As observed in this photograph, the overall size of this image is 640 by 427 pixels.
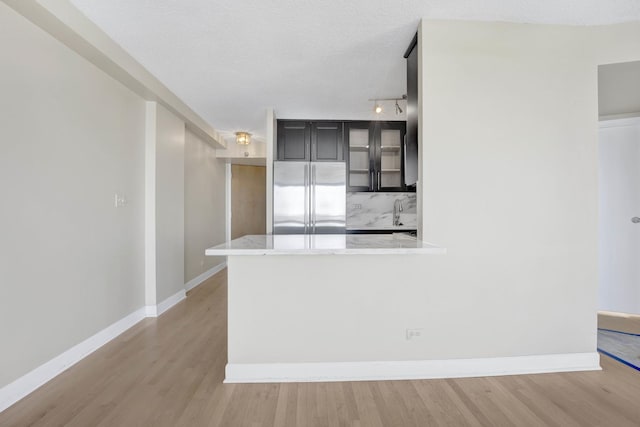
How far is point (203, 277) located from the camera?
507 centimetres

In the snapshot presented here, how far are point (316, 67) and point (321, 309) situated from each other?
6.74 ft

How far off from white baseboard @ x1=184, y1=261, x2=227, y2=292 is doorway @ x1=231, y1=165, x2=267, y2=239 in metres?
0.68

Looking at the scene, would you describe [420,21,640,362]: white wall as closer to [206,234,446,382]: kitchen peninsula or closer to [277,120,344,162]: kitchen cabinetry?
[206,234,446,382]: kitchen peninsula

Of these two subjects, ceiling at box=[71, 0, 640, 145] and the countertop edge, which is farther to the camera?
ceiling at box=[71, 0, 640, 145]

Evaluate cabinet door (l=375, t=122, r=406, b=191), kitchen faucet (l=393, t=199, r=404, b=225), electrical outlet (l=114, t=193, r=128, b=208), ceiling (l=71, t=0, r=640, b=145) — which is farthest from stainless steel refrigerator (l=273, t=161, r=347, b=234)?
electrical outlet (l=114, t=193, r=128, b=208)

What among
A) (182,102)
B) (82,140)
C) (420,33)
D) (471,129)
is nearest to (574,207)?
(471,129)

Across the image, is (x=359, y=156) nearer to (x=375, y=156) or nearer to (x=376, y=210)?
(x=375, y=156)

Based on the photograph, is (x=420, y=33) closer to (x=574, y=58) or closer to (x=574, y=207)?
(x=574, y=58)

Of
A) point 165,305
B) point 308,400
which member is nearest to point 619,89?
point 308,400

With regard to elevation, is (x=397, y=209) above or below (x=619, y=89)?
below

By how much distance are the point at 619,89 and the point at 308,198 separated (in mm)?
3069

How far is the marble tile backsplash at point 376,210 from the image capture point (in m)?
4.63

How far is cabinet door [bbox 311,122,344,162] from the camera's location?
4.25 meters

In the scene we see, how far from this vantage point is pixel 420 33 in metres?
2.17
